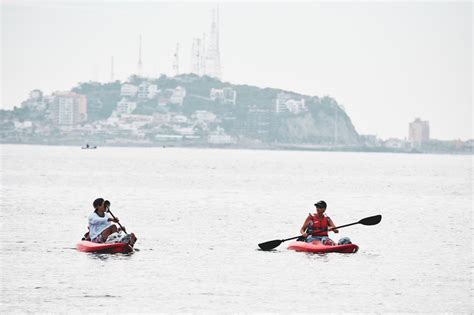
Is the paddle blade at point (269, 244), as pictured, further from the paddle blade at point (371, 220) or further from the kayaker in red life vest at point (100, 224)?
the kayaker in red life vest at point (100, 224)

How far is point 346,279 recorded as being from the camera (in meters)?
28.7

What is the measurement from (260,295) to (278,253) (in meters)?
7.94

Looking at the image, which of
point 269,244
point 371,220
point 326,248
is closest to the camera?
point 326,248

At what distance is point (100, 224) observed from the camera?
31547mm

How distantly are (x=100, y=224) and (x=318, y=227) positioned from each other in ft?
18.6

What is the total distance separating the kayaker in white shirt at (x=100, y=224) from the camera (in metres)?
30.9

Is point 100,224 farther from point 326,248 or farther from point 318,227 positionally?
point 326,248

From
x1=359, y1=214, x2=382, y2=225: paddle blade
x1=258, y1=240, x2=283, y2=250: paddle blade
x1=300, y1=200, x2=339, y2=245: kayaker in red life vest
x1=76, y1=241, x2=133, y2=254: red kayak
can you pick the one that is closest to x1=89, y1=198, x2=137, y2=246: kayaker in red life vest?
x1=76, y1=241, x2=133, y2=254: red kayak

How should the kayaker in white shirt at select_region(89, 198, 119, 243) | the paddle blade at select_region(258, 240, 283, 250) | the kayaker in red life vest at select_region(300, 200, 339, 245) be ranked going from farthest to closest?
the paddle blade at select_region(258, 240, 283, 250)
the kayaker in red life vest at select_region(300, 200, 339, 245)
the kayaker in white shirt at select_region(89, 198, 119, 243)

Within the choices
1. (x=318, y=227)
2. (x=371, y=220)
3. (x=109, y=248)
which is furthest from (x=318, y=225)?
(x=109, y=248)

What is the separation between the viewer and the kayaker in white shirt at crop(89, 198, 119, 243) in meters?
30.9

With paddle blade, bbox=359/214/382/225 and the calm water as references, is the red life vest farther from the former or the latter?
paddle blade, bbox=359/214/382/225

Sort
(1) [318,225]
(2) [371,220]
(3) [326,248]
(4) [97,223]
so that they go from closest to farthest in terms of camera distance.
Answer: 1. (4) [97,223]
2. (1) [318,225]
3. (3) [326,248]
4. (2) [371,220]

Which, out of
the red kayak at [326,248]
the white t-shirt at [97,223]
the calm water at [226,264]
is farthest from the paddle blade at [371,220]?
the white t-shirt at [97,223]
